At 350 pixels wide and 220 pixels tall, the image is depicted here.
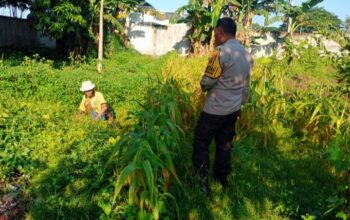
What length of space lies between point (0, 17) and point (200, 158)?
17277 mm

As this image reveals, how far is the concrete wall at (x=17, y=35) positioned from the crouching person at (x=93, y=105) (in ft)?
42.8

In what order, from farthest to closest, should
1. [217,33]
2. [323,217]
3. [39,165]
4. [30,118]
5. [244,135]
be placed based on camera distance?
1. [244,135]
2. [30,118]
3. [39,165]
4. [217,33]
5. [323,217]

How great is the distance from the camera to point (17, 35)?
1922 centimetres

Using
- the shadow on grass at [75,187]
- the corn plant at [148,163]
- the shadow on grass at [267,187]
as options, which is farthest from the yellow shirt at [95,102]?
the corn plant at [148,163]

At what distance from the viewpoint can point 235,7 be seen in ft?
59.4

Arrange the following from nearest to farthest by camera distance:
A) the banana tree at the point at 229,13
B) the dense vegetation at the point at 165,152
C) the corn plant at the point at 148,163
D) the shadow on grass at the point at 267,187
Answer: the corn plant at the point at 148,163 → the dense vegetation at the point at 165,152 → the shadow on grass at the point at 267,187 → the banana tree at the point at 229,13

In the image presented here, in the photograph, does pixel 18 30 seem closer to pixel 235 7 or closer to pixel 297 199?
pixel 235 7

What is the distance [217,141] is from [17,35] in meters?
17.6

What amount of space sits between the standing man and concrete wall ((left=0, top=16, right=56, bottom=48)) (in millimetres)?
16387

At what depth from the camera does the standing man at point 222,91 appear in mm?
3811

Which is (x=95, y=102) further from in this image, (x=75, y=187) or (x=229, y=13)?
(x=229, y=13)

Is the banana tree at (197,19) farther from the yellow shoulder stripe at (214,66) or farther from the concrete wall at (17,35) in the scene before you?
the yellow shoulder stripe at (214,66)

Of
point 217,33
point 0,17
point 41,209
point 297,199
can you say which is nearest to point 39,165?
point 41,209

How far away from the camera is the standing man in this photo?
3811mm
